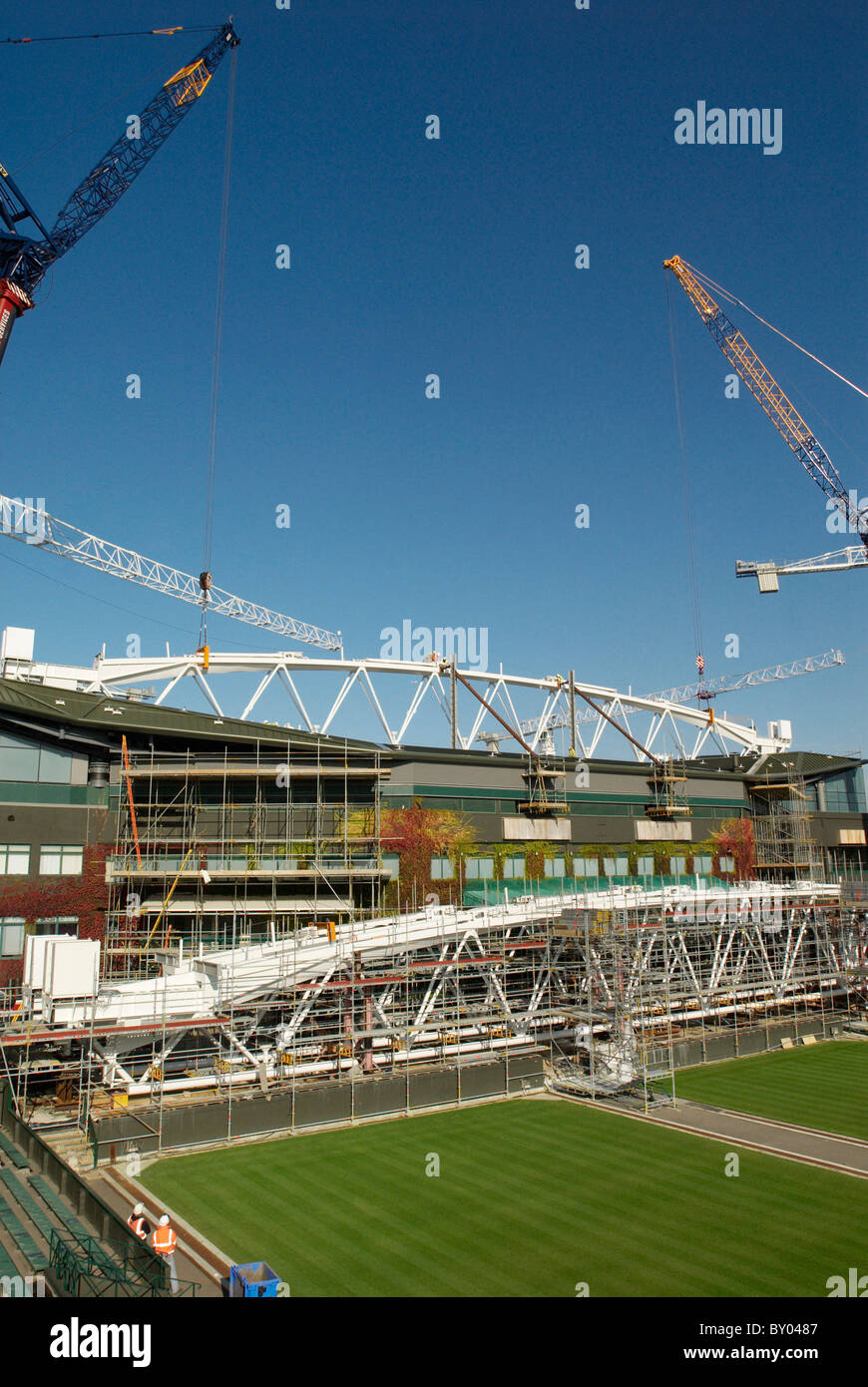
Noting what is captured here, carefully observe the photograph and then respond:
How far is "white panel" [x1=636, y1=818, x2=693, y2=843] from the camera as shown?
5128cm

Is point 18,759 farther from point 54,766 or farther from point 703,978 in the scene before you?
point 703,978

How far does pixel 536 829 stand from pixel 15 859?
2355 centimetres

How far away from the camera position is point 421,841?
136ft

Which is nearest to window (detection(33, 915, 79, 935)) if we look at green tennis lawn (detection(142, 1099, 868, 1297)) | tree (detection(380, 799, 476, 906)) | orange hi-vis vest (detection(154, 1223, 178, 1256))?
tree (detection(380, 799, 476, 906))

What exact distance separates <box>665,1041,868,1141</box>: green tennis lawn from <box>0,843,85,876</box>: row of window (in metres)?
22.2

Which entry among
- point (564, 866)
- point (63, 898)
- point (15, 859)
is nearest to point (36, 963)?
point (63, 898)

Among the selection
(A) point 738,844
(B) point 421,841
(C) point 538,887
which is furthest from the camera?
(A) point 738,844

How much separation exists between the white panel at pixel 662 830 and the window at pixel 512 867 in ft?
30.4

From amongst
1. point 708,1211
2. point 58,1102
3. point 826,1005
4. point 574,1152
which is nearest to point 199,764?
point 58,1102

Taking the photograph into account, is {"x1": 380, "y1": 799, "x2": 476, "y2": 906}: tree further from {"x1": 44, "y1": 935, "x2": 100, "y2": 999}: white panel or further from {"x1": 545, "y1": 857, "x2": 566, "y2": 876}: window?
{"x1": 44, "y1": 935, "x2": 100, "y2": 999}: white panel

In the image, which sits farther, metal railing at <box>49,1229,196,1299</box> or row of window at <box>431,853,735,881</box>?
row of window at <box>431,853,735,881</box>

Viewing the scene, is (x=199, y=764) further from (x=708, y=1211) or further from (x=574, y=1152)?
(x=708, y=1211)

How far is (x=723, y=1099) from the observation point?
1097 inches
